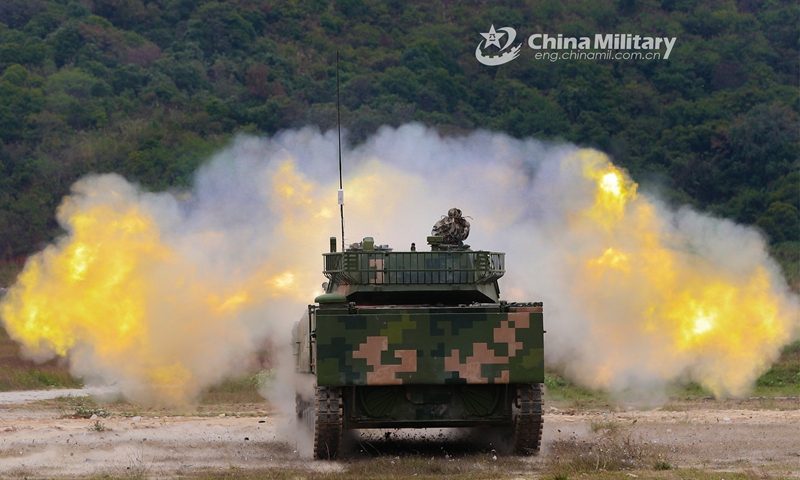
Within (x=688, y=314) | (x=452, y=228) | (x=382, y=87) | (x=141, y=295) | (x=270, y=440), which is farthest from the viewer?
(x=382, y=87)

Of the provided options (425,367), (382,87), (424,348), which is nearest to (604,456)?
(425,367)

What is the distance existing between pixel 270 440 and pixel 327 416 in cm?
391

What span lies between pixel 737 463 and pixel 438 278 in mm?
5448

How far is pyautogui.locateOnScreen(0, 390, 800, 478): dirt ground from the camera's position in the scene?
59.6 feet

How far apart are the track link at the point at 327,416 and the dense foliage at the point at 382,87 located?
35495mm

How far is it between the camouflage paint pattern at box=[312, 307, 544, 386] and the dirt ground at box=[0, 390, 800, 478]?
142 centimetres

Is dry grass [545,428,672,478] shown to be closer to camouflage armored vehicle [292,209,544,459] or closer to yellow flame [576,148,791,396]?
camouflage armored vehicle [292,209,544,459]

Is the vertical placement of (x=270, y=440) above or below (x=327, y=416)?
below

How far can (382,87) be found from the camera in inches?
2549

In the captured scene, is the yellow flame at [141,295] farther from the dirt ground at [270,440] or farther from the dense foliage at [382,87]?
the dense foliage at [382,87]

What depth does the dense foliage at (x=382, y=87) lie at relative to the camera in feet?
195

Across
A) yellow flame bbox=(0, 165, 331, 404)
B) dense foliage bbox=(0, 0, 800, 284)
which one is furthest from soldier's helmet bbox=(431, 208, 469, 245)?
dense foliage bbox=(0, 0, 800, 284)

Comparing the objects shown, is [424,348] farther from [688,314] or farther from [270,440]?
[688,314]

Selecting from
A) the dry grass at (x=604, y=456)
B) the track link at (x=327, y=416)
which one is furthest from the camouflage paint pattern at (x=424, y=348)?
the dry grass at (x=604, y=456)
